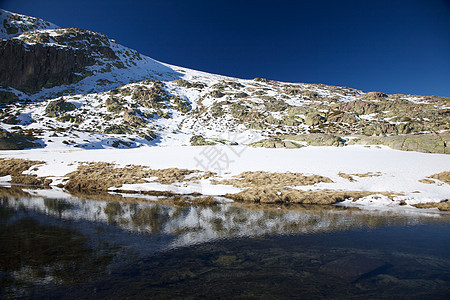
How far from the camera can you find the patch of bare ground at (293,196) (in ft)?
52.0

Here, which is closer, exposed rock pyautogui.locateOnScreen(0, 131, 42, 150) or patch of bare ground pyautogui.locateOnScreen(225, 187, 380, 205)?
patch of bare ground pyautogui.locateOnScreen(225, 187, 380, 205)

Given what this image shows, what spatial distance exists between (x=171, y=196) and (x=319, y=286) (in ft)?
46.4

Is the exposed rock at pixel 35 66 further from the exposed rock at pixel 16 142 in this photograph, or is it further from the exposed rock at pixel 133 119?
the exposed rock at pixel 16 142

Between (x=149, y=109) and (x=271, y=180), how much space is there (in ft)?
310

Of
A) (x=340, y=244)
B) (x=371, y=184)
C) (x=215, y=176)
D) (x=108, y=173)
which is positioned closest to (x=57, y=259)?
(x=340, y=244)

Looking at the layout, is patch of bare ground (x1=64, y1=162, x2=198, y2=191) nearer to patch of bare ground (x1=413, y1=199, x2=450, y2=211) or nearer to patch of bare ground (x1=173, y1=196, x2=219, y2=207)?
patch of bare ground (x1=173, y1=196, x2=219, y2=207)

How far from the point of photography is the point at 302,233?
32.4 feet

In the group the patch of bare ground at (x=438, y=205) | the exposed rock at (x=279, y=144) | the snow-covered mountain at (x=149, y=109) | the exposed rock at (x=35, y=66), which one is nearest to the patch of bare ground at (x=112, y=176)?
the patch of bare ground at (x=438, y=205)

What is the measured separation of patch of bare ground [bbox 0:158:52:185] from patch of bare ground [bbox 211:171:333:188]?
19.5m

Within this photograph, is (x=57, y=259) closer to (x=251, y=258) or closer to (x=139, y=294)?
(x=139, y=294)

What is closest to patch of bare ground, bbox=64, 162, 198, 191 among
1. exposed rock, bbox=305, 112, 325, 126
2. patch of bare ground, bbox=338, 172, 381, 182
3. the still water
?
the still water

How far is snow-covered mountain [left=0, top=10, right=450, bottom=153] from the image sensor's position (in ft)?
171

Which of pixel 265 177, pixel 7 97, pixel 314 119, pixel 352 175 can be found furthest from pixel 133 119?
pixel 352 175

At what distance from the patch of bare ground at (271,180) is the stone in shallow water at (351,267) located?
434 inches
